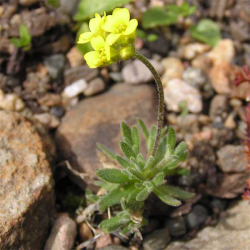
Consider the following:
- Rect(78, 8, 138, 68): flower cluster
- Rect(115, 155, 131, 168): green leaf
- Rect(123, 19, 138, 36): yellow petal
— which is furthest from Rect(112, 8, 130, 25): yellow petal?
Rect(115, 155, 131, 168): green leaf

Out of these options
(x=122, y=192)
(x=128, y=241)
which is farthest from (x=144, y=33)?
(x=128, y=241)

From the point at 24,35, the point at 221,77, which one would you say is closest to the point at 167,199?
the point at 221,77

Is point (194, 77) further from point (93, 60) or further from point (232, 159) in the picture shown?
point (93, 60)

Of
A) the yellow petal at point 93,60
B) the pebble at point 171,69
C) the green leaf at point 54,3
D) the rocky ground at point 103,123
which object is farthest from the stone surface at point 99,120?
the yellow petal at point 93,60

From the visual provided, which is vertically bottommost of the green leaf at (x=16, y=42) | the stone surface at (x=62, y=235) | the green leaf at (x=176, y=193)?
the stone surface at (x=62, y=235)

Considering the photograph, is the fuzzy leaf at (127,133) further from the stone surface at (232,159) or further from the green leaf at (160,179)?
the stone surface at (232,159)

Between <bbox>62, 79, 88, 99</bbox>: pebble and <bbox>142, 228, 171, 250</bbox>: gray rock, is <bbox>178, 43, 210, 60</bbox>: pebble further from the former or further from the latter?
<bbox>142, 228, 171, 250</bbox>: gray rock
